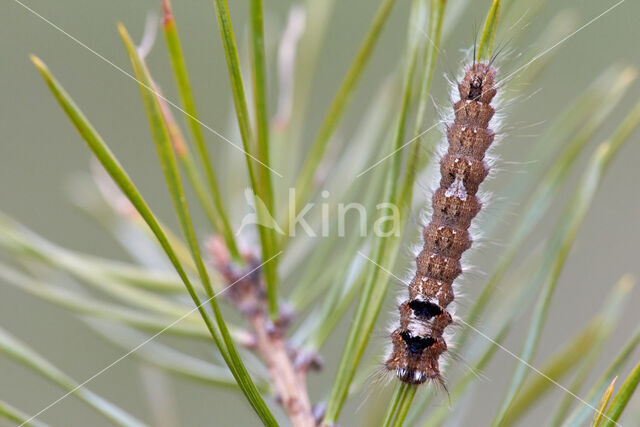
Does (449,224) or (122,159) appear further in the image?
(122,159)

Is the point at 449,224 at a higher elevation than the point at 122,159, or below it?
below

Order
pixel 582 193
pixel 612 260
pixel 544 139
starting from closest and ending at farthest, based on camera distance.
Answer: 1. pixel 582 193
2. pixel 544 139
3. pixel 612 260

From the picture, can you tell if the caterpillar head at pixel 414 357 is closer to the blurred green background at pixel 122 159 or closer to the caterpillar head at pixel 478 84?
the caterpillar head at pixel 478 84

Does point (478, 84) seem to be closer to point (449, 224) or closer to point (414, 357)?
point (449, 224)

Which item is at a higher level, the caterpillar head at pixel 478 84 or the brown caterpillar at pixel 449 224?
the caterpillar head at pixel 478 84

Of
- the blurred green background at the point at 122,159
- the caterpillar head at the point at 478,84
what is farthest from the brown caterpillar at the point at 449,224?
the blurred green background at the point at 122,159

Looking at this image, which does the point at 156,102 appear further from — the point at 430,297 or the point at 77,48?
the point at 77,48

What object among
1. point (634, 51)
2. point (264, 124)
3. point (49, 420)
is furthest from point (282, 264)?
point (49, 420)

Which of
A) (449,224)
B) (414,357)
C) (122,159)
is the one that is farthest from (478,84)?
(122,159)
